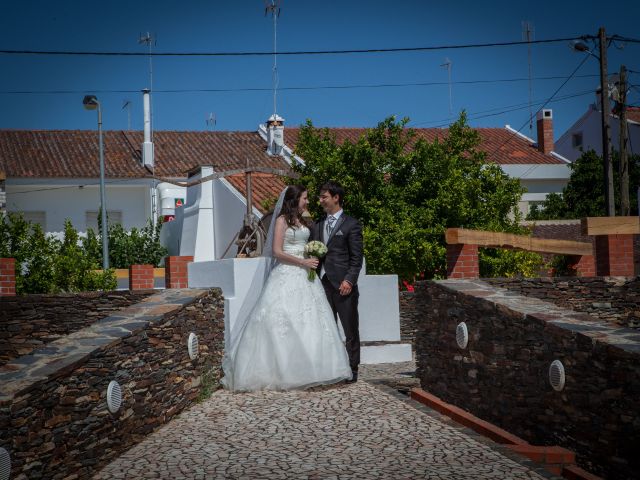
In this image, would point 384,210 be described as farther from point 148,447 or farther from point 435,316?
point 148,447

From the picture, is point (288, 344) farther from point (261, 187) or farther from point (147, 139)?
point (147, 139)

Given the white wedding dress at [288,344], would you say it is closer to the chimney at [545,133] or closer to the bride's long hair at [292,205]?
the bride's long hair at [292,205]

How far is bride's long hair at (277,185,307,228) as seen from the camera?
348 inches

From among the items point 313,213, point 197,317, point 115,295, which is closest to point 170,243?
point 313,213

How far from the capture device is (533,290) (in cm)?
905

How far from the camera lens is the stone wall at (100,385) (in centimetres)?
493

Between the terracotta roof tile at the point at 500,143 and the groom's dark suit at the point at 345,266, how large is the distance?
27711 millimetres

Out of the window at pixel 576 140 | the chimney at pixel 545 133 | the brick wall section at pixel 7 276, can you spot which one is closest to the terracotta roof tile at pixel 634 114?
the window at pixel 576 140

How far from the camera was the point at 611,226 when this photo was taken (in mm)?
10156

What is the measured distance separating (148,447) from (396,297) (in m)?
5.73

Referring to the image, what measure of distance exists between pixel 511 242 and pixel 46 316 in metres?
6.17

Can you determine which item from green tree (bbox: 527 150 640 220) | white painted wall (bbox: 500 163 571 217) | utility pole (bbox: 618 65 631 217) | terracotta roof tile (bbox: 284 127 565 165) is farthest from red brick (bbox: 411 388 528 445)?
white painted wall (bbox: 500 163 571 217)

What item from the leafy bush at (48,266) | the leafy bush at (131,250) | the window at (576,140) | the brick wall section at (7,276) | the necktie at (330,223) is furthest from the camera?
the window at (576,140)

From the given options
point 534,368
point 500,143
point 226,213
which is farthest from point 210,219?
point 534,368
